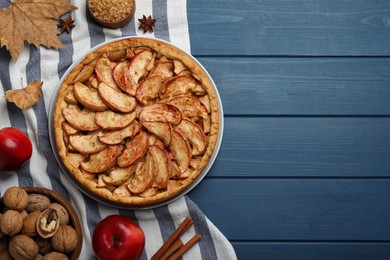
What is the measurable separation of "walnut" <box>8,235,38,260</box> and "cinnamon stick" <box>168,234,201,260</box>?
0.72 meters

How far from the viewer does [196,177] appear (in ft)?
9.94

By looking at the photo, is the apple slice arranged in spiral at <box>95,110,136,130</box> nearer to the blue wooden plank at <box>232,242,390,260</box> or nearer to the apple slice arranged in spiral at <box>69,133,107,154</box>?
the apple slice arranged in spiral at <box>69,133,107,154</box>

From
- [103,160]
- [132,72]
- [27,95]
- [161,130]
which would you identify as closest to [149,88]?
[132,72]

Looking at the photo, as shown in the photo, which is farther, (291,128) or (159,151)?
(291,128)

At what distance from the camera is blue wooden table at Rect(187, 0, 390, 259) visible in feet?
10.6

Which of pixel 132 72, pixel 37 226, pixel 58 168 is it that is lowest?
pixel 37 226

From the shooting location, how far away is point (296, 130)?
10.7 feet

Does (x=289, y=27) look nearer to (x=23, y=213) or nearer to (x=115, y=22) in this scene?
(x=115, y=22)

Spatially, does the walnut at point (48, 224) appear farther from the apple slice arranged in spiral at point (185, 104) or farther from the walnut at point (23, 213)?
the apple slice arranged in spiral at point (185, 104)

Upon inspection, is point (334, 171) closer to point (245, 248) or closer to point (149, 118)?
point (245, 248)

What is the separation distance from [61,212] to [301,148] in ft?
4.49

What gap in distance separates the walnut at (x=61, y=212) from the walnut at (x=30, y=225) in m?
0.09

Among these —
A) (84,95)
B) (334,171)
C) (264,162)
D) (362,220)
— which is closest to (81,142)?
(84,95)

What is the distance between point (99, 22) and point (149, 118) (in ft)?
1.99
